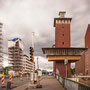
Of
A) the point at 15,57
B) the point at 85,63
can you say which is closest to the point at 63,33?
the point at 85,63

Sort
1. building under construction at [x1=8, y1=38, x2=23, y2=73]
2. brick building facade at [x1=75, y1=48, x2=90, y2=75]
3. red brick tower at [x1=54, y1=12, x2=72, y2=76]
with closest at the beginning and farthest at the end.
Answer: red brick tower at [x1=54, y1=12, x2=72, y2=76] → brick building facade at [x1=75, y1=48, x2=90, y2=75] → building under construction at [x1=8, y1=38, x2=23, y2=73]

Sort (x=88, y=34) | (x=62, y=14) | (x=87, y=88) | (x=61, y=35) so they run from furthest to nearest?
1. (x=88, y=34)
2. (x=62, y=14)
3. (x=61, y=35)
4. (x=87, y=88)

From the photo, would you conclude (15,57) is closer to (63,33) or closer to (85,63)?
(85,63)

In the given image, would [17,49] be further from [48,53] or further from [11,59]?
[48,53]

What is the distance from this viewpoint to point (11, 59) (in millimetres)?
144375

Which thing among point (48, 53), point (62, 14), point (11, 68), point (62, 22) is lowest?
point (11, 68)

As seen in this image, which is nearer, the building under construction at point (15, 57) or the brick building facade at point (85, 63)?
the brick building facade at point (85, 63)

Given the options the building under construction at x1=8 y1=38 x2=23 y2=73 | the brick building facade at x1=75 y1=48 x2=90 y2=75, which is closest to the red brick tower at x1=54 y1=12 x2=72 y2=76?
the brick building facade at x1=75 y1=48 x2=90 y2=75

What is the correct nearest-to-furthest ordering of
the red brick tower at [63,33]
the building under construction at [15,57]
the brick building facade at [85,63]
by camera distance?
the red brick tower at [63,33] < the brick building facade at [85,63] < the building under construction at [15,57]

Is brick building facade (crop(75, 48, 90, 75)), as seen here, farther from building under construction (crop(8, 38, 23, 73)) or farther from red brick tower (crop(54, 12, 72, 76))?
building under construction (crop(8, 38, 23, 73))

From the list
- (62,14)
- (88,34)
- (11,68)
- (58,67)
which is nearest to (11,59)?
(11,68)

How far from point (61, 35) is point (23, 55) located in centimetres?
10214

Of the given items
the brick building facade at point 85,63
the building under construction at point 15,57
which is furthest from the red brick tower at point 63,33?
the building under construction at point 15,57

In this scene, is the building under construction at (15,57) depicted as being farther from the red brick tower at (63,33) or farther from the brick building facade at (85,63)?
the red brick tower at (63,33)
